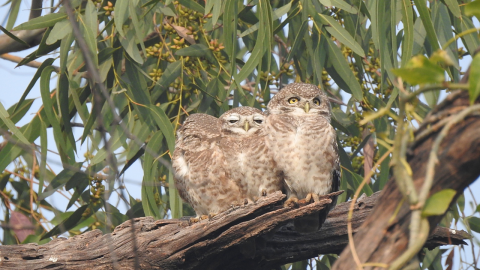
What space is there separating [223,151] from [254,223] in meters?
0.75

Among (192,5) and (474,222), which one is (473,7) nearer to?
(192,5)

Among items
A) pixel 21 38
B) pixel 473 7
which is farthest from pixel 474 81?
pixel 21 38

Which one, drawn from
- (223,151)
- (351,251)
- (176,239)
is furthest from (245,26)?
(351,251)

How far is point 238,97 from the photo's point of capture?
4.11 meters

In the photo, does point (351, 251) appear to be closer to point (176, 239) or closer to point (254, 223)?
point (254, 223)

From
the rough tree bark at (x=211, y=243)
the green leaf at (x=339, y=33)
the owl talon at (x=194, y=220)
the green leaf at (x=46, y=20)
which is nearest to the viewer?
the rough tree bark at (x=211, y=243)

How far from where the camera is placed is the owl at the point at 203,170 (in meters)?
3.36

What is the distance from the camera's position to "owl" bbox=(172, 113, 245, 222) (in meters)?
3.36

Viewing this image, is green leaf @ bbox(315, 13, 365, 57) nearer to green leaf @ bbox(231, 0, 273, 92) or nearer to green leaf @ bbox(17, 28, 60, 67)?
green leaf @ bbox(231, 0, 273, 92)

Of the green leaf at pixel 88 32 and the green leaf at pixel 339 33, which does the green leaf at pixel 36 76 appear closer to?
the green leaf at pixel 88 32

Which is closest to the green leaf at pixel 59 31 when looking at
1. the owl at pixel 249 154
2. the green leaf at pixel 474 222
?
the owl at pixel 249 154

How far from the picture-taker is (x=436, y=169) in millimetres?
1485

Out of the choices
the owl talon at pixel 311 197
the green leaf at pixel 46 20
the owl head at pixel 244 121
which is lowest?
the owl talon at pixel 311 197

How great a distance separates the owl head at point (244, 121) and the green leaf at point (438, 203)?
2.12 metres
